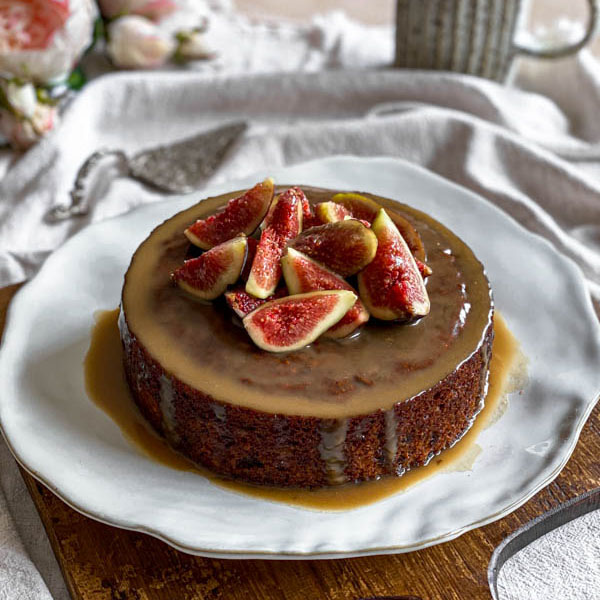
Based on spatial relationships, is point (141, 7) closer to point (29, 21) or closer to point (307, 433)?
point (29, 21)

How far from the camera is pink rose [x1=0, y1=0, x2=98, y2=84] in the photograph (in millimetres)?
4426

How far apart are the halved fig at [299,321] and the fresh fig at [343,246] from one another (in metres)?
0.18

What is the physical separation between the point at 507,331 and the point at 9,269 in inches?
83.1

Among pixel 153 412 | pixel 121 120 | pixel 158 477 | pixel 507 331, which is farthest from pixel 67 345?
pixel 121 120

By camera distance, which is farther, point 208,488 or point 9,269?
point 9,269

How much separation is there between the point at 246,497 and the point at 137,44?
3.17 meters

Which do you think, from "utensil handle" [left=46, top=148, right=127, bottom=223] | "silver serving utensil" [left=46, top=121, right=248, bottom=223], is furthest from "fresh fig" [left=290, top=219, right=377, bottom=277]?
"utensil handle" [left=46, top=148, right=127, bottom=223]

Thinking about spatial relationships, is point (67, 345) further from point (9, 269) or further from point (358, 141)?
point (358, 141)

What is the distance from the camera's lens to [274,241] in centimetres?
299

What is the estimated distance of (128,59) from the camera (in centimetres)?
504

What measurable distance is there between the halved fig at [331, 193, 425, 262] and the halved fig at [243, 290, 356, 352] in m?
0.51

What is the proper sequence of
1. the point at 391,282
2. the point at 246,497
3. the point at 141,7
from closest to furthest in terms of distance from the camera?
the point at 246,497
the point at 391,282
the point at 141,7

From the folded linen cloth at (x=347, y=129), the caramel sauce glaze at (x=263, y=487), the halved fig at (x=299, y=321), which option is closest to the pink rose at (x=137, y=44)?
the folded linen cloth at (x=347, y=129)

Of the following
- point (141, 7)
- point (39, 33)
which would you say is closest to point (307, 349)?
point (39, 33)
